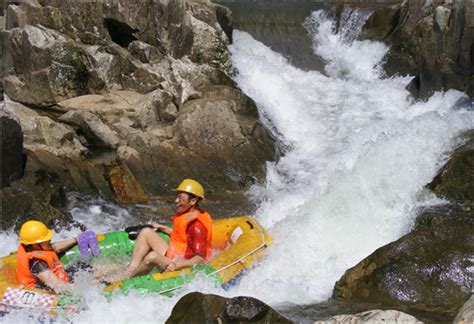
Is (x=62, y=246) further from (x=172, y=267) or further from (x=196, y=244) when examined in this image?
(x=196, y=244)

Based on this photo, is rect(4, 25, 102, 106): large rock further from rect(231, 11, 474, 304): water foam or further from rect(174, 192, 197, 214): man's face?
rect(174, 192, 197, 214): man's face

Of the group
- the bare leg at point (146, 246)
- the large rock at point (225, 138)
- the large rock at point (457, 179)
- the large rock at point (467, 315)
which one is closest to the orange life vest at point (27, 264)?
the bare leg at point (146, 246)

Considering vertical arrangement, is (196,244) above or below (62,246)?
above

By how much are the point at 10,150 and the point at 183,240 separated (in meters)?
3.70

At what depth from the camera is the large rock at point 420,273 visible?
19.3 feet

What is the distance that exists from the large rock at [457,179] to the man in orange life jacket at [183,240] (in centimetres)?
332

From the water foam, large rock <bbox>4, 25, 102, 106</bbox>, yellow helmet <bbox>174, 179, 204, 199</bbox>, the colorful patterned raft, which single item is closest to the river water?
the water foam

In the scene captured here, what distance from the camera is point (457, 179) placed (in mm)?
7852

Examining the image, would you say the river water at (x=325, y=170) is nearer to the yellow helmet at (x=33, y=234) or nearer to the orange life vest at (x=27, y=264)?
the orange life vest at (x=27, y=264)

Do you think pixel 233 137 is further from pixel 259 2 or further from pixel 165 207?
pixel 259 2

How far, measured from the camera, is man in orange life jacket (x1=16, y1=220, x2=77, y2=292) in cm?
577

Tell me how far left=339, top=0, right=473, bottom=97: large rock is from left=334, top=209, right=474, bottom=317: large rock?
5.08 metres

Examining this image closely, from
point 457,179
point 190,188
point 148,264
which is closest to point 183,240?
point 148,264

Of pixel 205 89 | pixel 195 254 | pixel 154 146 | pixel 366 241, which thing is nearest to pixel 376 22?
pixel 205 89
